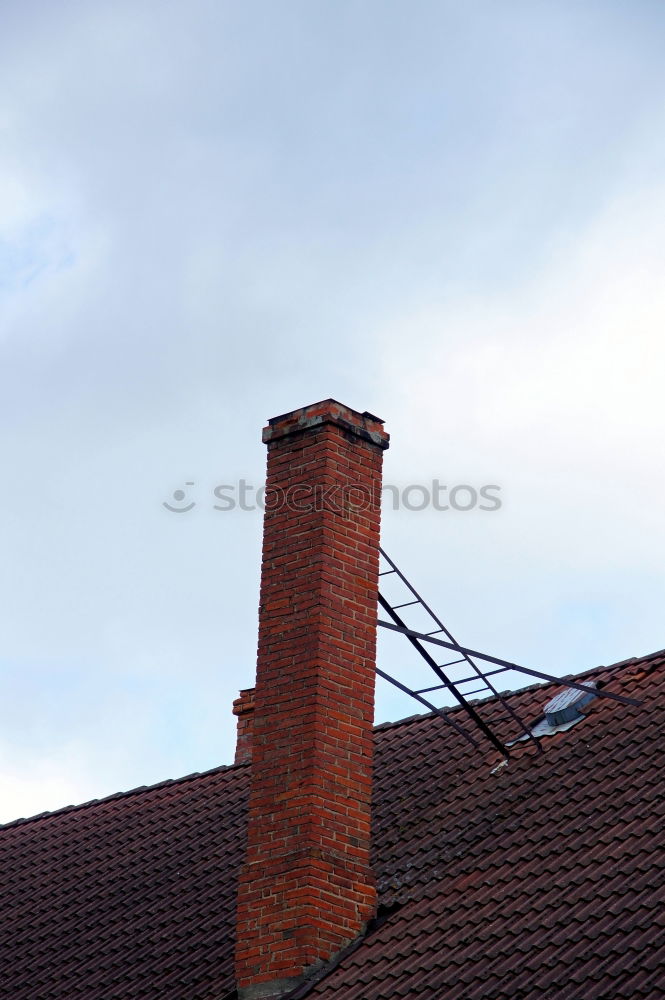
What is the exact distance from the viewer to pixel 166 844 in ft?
41.3

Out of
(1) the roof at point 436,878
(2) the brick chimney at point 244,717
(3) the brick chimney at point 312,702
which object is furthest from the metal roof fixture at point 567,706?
(2) the brick chimney at point 244,717

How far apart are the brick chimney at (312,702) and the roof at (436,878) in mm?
345

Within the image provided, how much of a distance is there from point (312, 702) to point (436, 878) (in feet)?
4.42

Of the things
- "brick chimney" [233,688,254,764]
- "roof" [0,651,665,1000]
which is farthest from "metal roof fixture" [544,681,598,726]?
"brick chimney" [233,688,254,764]

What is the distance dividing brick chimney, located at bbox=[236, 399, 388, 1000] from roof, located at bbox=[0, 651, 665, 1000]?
1.13ft

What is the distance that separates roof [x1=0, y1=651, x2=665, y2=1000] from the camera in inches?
330

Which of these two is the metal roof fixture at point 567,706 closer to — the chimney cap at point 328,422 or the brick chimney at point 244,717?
the chimney cap at point 328,422

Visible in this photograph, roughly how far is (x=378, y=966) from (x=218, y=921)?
1.91 m

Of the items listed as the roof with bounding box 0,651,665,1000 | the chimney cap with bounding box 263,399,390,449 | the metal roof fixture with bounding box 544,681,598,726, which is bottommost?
the roof with bounding box 0,651,665,1000

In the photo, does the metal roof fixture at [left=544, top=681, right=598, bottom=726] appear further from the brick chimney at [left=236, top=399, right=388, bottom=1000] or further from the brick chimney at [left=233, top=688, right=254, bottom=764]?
the brick chimney at [left=233, top=688, right=254, bottom=764]

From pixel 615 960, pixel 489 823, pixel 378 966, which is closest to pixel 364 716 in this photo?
pixel 489 823

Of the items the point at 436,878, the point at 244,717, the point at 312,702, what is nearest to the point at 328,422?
the point at 312,702

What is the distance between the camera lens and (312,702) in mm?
9906

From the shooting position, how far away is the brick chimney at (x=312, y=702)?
9.50 m
